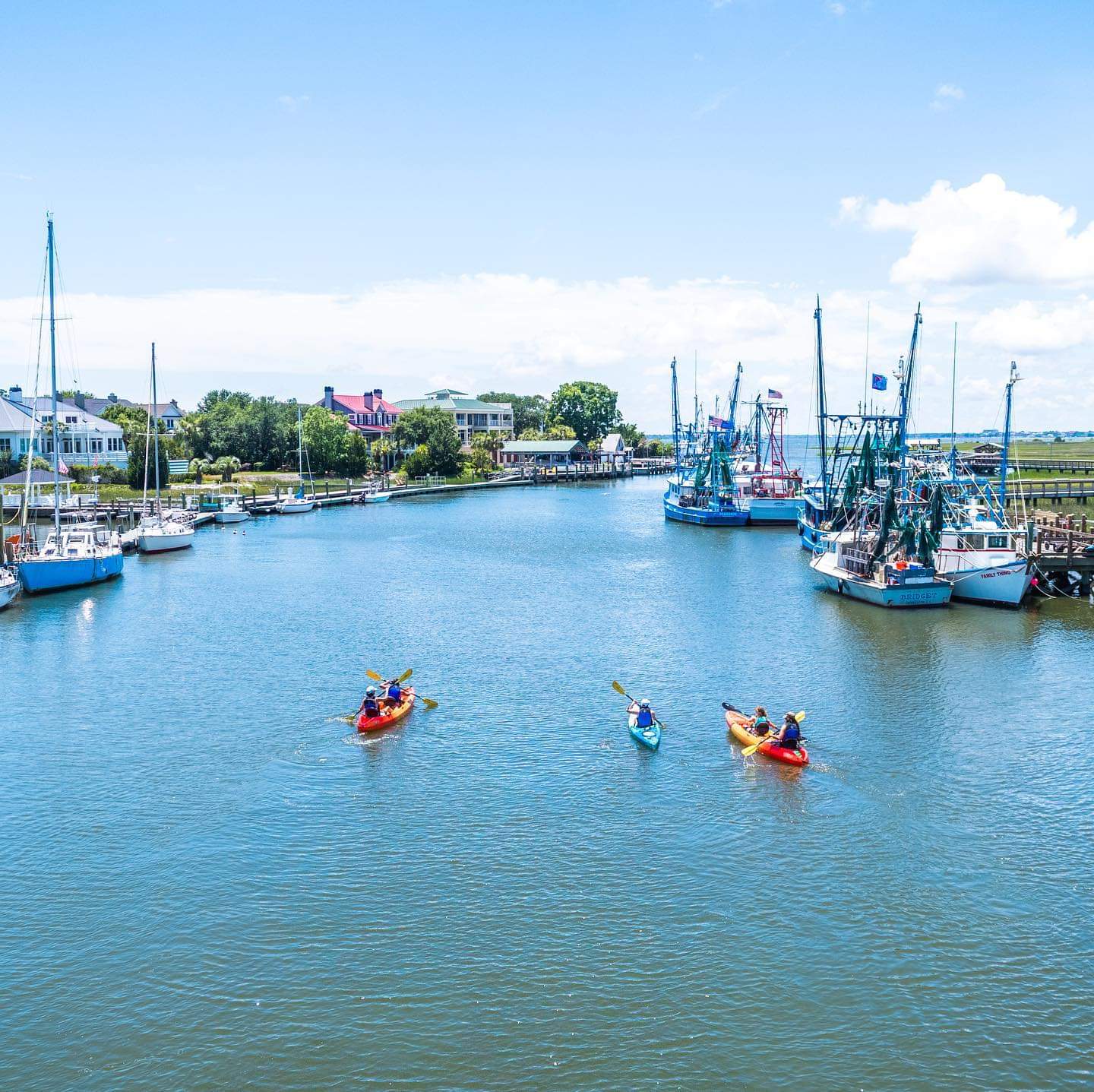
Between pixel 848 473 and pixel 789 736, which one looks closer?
pixel 789 736

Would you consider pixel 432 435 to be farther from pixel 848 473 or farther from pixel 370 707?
pixel 370 707

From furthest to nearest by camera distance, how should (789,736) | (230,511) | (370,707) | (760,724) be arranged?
(230,511), (370,707), (760,724), (789,736)

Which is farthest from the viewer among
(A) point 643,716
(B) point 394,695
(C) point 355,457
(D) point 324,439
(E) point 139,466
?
(C) point 355,457

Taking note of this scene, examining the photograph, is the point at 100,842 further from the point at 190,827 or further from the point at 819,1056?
the point at 819,1056

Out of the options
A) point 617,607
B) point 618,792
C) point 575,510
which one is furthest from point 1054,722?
point 575,510

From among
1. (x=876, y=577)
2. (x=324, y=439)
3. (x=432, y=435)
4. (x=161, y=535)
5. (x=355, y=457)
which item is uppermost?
(x=432, y=435)

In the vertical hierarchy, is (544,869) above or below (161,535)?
below

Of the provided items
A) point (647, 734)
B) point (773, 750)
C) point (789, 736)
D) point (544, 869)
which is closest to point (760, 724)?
point (773, 750)

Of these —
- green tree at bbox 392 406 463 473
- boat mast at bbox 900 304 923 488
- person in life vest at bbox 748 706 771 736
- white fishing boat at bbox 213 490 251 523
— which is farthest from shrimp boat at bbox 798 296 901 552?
green tree at bbox 392 406 463 473
